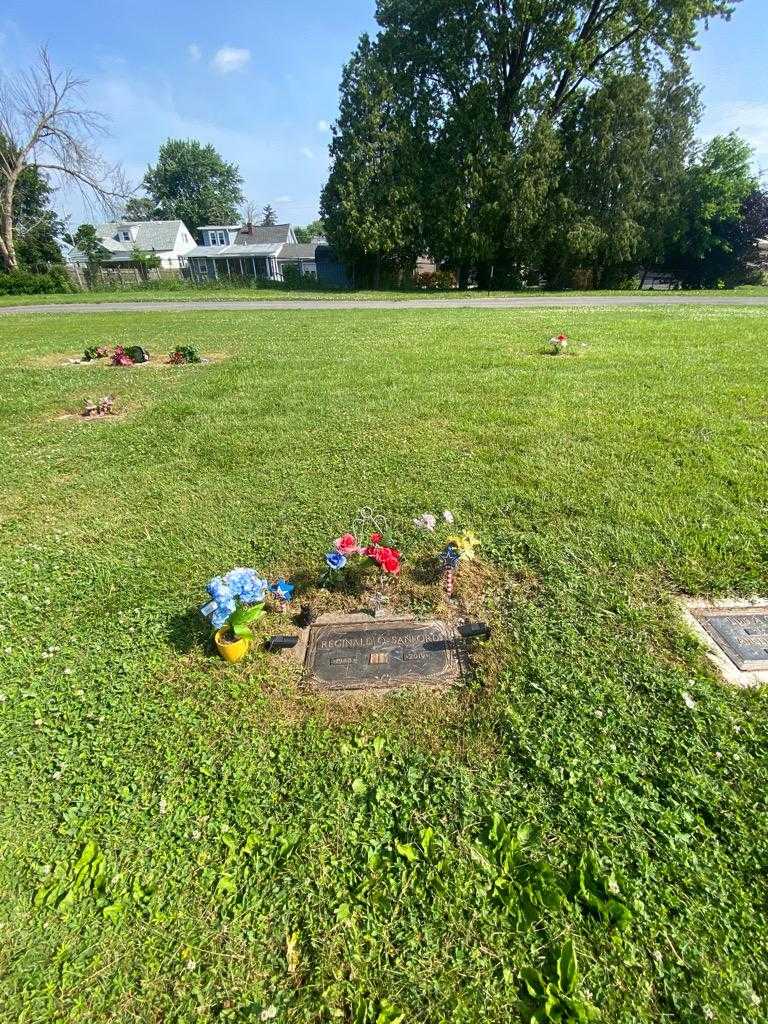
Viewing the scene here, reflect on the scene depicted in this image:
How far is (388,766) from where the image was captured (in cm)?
184

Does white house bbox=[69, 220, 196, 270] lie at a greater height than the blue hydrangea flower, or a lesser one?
greater

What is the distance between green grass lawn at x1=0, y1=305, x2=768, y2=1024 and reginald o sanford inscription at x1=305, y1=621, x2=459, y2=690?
0.14 metres

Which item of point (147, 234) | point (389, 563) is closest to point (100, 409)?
point (389, 563)

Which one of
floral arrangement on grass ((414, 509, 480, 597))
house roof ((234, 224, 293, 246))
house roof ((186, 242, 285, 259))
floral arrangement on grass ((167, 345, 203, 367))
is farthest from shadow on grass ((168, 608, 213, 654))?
house roof ((234, 224, 293, 246))

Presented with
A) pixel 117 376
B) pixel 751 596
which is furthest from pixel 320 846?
pixel 117 376

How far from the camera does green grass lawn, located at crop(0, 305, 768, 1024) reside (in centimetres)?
133

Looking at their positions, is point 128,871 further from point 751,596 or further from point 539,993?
point 751,596

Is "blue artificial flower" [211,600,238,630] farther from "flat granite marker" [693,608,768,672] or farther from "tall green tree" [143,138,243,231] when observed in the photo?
"tall green tree" [143,138,243,231]

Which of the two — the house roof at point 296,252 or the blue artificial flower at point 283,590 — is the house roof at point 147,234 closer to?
the house roof at point 296,252

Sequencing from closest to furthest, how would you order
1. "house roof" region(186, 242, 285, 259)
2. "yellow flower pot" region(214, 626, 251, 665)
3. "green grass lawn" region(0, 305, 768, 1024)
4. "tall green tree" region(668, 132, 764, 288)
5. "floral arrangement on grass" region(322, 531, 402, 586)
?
"green grass lawn" region(0, 305, 768, 1024) < "yellow flower pot" region(214, 626, 251, 665) < "floral arrangement on grass" region(322, 531, 402, 586) < "tall green tree" region(668, 132, 764, 288) < "house roof" region(186, 242, 285, 259)

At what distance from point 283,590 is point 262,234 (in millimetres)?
48498

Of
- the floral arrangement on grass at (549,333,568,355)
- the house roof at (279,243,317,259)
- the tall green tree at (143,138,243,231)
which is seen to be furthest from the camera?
the tall green tree at (143,138,243,231)

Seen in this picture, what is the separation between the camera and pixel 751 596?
8.35 ft

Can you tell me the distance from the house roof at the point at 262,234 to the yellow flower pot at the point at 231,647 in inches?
1855
